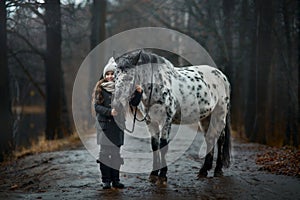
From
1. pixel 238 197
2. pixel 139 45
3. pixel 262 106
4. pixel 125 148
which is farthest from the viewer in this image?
pixel 139 45

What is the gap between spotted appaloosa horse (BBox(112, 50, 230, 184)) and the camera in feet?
21.0

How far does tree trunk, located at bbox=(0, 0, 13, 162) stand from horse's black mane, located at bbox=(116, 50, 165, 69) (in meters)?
4.49

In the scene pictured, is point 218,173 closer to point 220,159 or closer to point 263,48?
point 220,159

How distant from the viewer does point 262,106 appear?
1325cm

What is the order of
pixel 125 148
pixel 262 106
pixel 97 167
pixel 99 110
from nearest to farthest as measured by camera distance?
1. pixel 99 110
2. pixel 97 167
3. pixel 125 148
4. pixel 262 106

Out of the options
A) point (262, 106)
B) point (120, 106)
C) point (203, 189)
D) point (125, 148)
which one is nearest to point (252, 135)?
point (262, 106)

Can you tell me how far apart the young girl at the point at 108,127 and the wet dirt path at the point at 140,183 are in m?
0.38

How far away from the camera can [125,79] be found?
616 cm

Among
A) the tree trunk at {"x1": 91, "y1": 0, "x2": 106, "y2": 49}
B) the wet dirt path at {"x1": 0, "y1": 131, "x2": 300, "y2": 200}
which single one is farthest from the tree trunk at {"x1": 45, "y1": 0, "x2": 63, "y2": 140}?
the wet dirt path at {"x1": 0, "y1": 131, "x2": 300, "y2": 200}

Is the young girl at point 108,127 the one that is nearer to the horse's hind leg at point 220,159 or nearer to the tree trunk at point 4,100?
the horse's hind leg at point 220,159

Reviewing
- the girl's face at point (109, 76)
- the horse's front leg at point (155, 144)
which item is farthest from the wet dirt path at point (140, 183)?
the girl's face at point (109, 76)

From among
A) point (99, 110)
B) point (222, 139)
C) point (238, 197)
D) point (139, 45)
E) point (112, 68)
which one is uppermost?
point (139, 45)

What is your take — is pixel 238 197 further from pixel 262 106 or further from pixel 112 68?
pixel 262 106

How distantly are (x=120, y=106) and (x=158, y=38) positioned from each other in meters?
16.6
